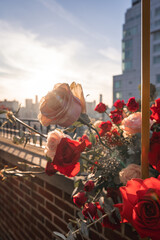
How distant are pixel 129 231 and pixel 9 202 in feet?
6.99

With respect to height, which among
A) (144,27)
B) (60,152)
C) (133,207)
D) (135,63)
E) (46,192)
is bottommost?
(46,192)

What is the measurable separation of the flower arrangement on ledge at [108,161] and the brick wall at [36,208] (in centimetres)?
50

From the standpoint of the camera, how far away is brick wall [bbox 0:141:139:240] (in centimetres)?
150

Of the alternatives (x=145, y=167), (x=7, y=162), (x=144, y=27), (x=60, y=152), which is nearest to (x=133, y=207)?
Result: (x=145, y=167)

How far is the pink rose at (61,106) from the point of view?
0.61 metres

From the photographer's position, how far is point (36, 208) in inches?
79.5

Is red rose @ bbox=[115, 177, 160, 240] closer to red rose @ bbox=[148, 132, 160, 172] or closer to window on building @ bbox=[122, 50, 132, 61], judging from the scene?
red rose @ bbox=[148, 132, 160, 172]

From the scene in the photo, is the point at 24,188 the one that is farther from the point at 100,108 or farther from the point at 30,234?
the point at 100,108

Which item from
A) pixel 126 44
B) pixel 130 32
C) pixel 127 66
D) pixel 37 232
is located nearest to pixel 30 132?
pixel 37 232

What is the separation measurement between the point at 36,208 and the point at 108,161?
60.2 inches

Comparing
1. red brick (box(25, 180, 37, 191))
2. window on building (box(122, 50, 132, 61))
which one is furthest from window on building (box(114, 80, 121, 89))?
red brick (box(25, 180, 37, 191))

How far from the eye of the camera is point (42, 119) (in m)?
0.67

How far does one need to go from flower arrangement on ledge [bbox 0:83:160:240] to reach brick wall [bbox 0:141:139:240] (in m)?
0.50

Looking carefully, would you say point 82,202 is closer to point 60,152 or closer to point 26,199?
point 60,152
